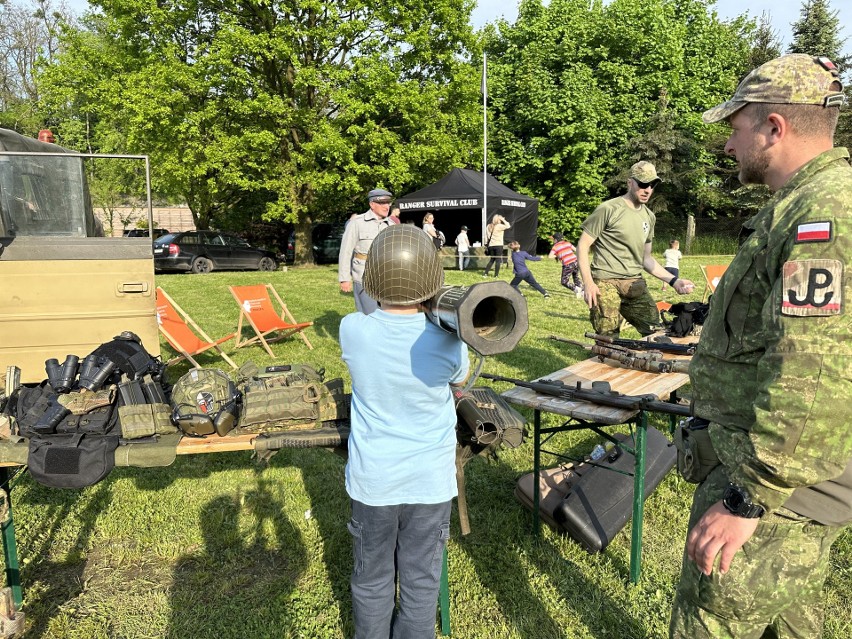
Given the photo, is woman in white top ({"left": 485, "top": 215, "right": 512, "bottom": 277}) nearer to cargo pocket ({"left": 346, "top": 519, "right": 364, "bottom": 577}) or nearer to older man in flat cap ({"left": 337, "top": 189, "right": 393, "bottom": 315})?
older man in flat cap ({"left": 337, "top": 189, "right": 393, "bottom": 315})

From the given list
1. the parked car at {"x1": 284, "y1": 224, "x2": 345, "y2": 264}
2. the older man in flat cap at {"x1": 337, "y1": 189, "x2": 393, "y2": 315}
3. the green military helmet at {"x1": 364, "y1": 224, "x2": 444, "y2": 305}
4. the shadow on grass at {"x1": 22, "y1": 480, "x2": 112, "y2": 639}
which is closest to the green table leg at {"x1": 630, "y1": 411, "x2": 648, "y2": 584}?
the green military helmet at {"x1": 364, "y1": 224, "x2": 444, "y2": 305}

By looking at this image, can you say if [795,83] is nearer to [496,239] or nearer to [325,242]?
[496,239]

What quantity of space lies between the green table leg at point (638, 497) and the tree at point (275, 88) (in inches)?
702

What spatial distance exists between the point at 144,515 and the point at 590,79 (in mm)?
27177

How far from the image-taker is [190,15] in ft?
61.4

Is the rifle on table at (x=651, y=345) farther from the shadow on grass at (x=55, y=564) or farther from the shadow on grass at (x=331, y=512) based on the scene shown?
the shadow on grass at (x=55, y=564)

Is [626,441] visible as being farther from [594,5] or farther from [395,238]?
[594,5]

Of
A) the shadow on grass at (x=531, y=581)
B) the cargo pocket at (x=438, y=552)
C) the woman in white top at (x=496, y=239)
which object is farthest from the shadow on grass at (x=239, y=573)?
the woman in white top at (x=496, y=239)

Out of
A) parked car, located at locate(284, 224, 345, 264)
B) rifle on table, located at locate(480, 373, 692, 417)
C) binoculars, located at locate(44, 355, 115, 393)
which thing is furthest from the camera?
parked car, located at locate(284, 224, 345, 264)

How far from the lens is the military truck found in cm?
415

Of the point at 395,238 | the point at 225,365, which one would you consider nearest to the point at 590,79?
the point at 225,365

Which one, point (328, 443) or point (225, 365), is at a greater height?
point (328, 443)

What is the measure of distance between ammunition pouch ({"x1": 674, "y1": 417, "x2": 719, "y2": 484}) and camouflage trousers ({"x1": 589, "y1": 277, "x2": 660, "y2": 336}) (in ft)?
11.1

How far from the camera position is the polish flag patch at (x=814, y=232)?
4.48ft
